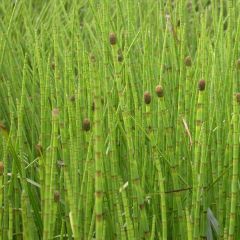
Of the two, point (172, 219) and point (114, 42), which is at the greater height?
point (114, 42)

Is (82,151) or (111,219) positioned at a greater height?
(82,151)

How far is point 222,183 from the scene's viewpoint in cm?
135

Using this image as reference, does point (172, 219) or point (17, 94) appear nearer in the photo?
point (172, 219)

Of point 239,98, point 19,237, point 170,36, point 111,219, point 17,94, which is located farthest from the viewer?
point 17,94

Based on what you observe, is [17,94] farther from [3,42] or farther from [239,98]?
Result: [239,98]

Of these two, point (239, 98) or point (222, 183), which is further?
point (222, 183)

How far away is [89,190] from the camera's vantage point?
1.15m

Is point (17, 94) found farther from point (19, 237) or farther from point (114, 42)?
point (114, 42)

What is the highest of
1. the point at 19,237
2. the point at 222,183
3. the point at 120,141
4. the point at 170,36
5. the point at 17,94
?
the point at 170,36

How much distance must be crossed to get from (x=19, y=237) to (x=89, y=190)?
1.14 feet

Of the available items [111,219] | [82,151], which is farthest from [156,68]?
[111,219]

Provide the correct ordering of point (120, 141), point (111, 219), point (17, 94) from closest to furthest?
point (111, 219), point (120, 141), point (17, 94)

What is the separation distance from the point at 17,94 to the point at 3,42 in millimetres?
174

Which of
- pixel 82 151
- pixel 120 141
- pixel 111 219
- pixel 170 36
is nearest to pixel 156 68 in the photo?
pixel 170 36
